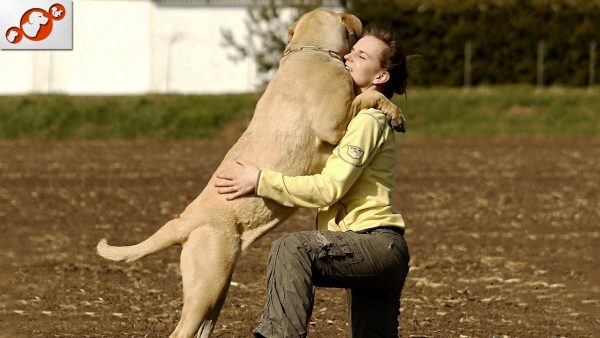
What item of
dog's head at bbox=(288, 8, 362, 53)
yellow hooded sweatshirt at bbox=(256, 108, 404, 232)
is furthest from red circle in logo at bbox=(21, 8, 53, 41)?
yellow hooded sweatshirt at bbox=(256, 108, 404, 232)

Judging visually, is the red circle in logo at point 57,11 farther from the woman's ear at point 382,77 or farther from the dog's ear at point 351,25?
the woman's ear at point 382,77

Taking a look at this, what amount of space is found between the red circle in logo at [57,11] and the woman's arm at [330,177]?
2149 millimetres

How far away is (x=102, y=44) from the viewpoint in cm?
3325

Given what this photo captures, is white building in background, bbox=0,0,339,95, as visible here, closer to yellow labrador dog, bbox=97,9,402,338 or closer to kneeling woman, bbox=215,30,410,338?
yellow labrador dog, bbox=97,9,402,338

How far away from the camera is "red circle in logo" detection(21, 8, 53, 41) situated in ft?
22.7

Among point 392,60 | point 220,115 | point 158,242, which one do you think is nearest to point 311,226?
point 158,242

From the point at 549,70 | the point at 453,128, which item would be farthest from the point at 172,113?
the point at 549,70

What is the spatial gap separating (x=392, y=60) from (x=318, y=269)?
104 cm

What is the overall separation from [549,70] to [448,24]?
2762 mm

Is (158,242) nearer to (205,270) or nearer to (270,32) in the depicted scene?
(205,270)

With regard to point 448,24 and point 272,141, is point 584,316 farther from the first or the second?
point 448,24

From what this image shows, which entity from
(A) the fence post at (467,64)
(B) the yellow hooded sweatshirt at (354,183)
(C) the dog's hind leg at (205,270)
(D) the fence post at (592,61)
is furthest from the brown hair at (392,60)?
(D) the fence post at (592,61)

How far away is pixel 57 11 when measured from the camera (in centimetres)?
700

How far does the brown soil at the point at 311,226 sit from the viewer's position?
7.72 meters
